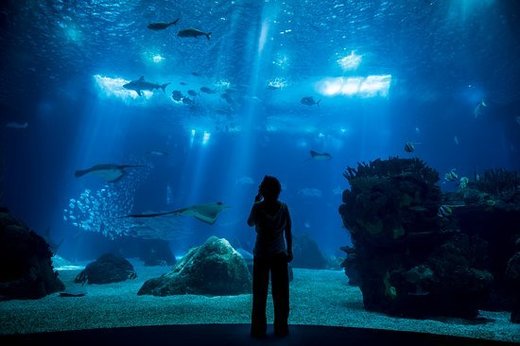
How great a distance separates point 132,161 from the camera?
3120 cm

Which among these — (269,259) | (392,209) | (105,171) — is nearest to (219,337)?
(269,259)

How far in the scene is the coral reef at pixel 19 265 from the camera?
282 inches

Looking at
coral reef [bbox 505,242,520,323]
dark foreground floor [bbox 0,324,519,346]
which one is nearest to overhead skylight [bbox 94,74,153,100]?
dark foreground floor [bbox 0,324,519,346]

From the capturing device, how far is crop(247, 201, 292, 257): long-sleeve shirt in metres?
3.65

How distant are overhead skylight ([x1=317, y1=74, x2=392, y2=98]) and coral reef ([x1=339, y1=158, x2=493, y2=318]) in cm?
1561

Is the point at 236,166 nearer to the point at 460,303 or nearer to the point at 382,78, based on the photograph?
the point at 382,78

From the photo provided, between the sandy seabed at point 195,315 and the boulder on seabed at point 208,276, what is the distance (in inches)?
19.9

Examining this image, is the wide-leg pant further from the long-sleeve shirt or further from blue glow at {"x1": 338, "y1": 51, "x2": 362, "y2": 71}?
blue glow at {"x1": 338, "y1": 51, "x2": 362, "y2": 71}

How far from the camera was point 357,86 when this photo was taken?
2300 centimetres

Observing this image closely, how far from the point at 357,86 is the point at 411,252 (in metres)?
18.3

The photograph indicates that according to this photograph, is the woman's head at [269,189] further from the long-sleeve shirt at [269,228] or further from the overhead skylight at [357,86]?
the overhead skylight at [357,86]

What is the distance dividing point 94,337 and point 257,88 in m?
21.3

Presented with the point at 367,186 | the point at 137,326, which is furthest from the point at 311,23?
the point at 137,326

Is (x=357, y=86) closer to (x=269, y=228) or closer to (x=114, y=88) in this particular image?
(x=114, y=88)
